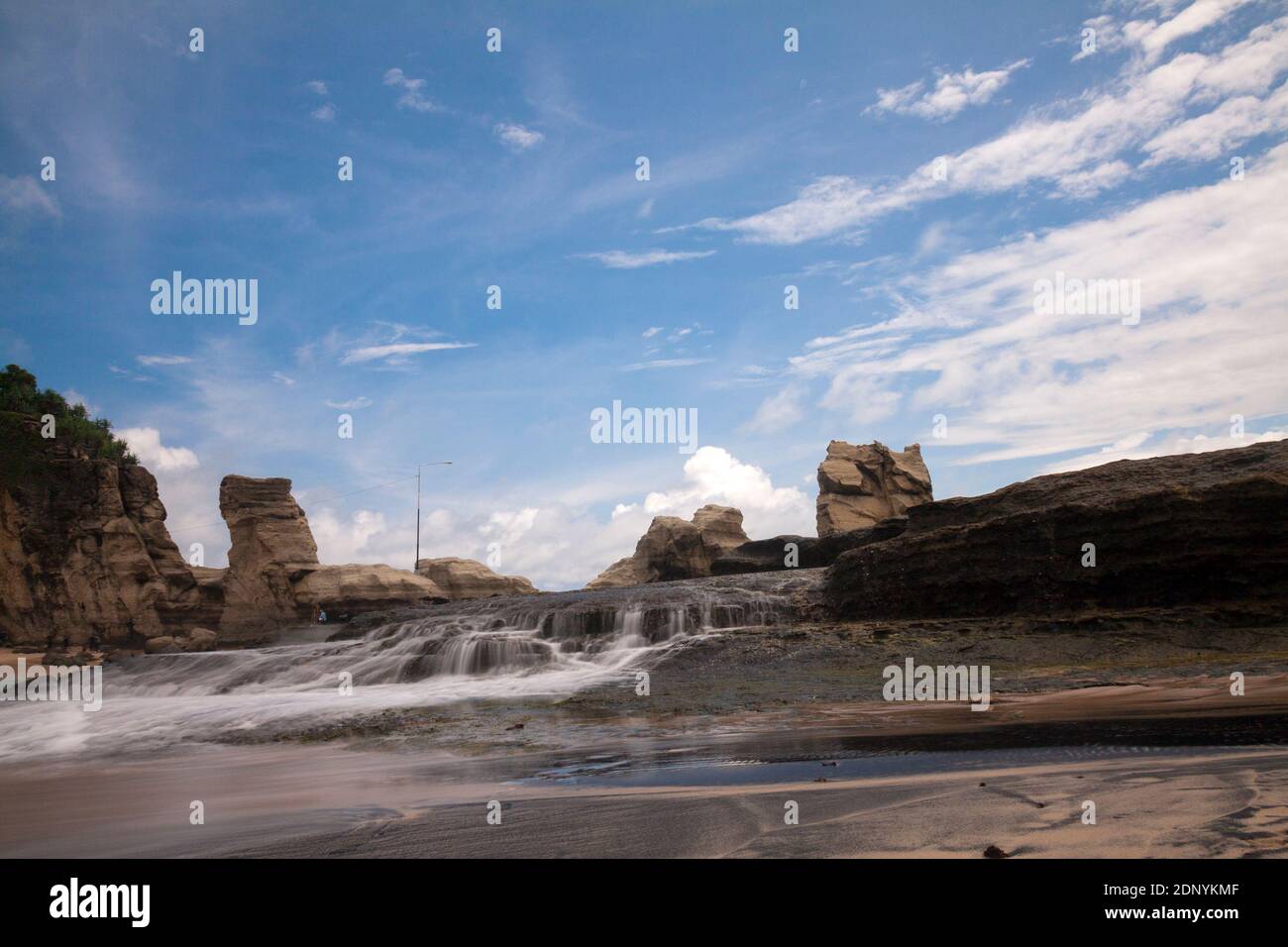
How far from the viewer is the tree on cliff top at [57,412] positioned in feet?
138

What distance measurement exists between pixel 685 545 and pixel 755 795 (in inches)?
1848

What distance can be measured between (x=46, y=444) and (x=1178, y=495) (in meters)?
48.6

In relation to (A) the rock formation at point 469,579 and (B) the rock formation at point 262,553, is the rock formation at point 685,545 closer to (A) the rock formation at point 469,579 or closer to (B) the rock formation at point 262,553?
(A) the rock formation at point 469,579

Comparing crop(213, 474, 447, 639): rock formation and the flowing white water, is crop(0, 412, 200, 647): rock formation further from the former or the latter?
the flowing white water

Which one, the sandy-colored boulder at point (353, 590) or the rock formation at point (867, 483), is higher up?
the rock formation at point (867, 483)

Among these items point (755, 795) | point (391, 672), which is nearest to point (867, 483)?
point (391, 672)

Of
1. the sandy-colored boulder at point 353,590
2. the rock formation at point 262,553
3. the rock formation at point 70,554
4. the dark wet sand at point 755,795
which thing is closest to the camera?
the dark wet sand at point 755,795

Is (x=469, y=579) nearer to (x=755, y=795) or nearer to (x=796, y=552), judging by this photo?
(x=796, y=552)

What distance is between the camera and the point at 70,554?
40.0 m

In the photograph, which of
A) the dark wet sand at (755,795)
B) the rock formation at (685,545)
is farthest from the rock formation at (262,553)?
the dark wet sand at (755,795)

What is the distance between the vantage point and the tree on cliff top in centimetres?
4221

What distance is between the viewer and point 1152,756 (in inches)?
188

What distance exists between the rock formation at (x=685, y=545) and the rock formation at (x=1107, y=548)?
2887 centimetres
